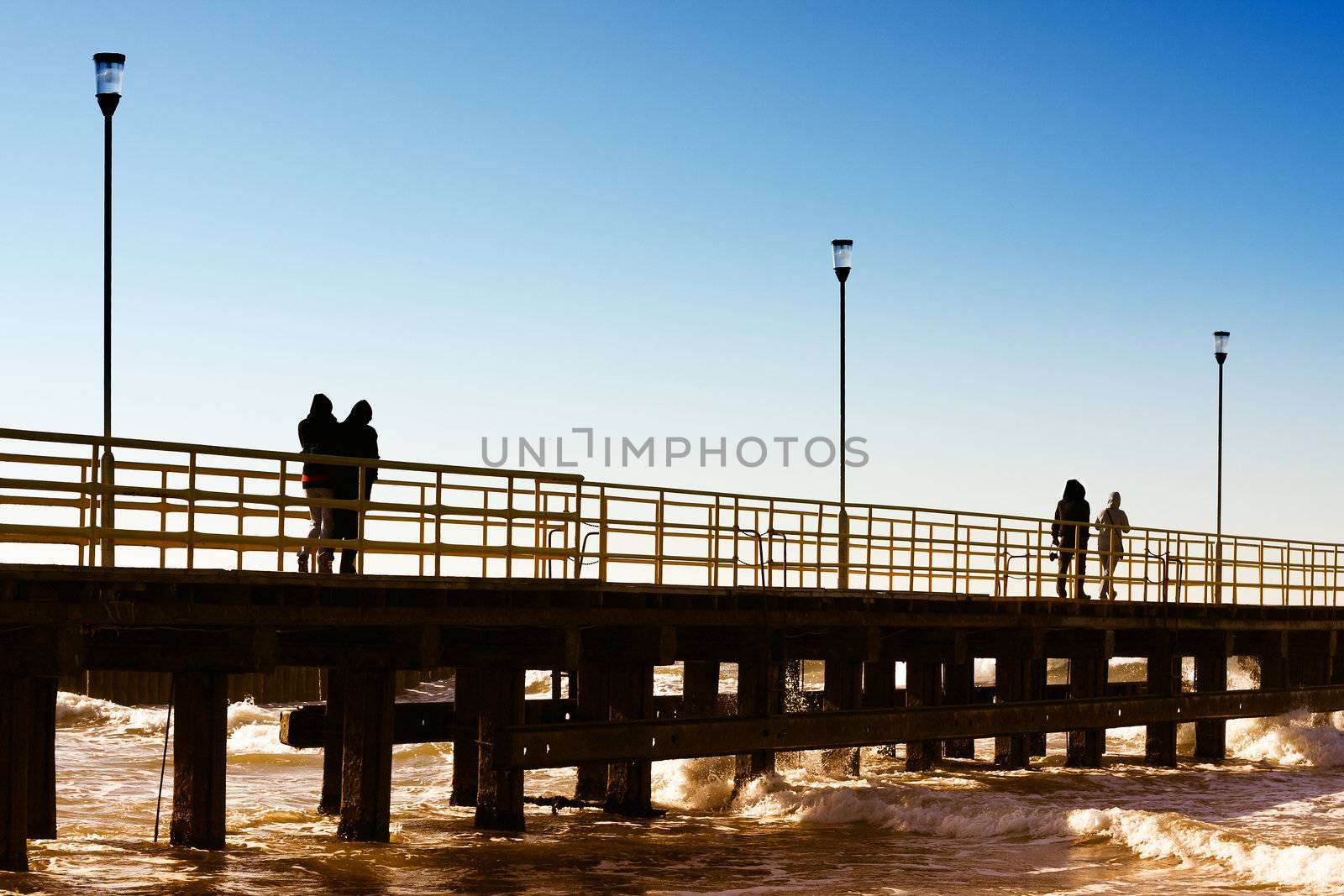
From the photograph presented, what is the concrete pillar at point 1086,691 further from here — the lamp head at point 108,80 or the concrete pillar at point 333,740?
the lamp head at point 108,80

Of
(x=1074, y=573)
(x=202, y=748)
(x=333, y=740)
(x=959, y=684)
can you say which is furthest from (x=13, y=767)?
(x=1074, y=573)

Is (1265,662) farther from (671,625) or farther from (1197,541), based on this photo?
(671,625)

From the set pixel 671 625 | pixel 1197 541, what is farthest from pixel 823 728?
pixel 1197 541

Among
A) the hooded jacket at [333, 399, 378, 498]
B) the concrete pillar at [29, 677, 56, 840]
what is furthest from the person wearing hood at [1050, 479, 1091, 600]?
the concrete pillar at [29, 677, 56, 840]

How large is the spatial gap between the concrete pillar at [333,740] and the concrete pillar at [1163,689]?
39.3 ft

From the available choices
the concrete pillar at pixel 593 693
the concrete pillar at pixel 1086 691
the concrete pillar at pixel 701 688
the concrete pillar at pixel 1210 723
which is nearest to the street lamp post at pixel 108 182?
the concrete pillar at pixel 593 693

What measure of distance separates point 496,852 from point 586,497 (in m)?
3.44

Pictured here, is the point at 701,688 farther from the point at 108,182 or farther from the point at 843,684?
the point at 108,182

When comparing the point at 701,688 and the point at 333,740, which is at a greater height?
the point at 701,688

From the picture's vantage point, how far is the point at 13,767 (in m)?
13.8

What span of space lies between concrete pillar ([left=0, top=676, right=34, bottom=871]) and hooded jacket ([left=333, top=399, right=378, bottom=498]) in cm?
318

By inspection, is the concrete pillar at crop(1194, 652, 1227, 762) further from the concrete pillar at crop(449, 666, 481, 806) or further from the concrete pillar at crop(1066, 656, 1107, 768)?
the concrete pillar at crop(449, 666, 481, 806)

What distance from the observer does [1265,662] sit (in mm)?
30297

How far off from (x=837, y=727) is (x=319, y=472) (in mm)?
7119
